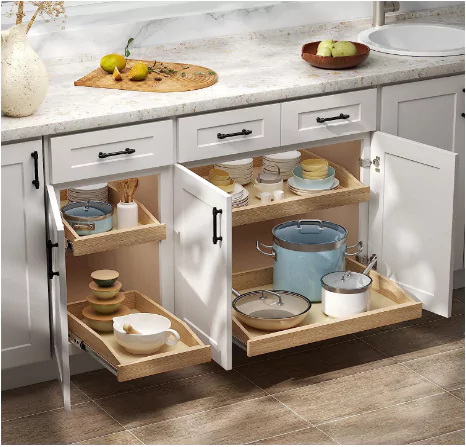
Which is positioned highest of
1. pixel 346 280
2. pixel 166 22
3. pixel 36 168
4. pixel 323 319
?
pixel 166 22

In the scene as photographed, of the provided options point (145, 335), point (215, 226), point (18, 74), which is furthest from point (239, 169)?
point (18, 74)

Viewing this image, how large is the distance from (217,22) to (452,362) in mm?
1617

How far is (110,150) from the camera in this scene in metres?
3.55

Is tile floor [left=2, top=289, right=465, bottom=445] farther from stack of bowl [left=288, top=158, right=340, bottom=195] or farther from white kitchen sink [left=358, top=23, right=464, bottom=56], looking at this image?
white kitchen sink [left=358, top=23, right=464, bottom=56]

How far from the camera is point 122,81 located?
12.5 feet

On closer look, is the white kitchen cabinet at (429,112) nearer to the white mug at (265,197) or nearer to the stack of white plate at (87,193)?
the white mug at (265,197)

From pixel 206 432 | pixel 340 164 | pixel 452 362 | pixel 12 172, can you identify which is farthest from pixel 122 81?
pixel 452 362

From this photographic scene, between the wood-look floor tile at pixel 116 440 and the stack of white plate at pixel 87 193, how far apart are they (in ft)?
2.85

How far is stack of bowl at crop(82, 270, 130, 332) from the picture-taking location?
3.71 meters

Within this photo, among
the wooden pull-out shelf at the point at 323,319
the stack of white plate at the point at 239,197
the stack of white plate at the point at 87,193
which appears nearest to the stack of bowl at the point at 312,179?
the stack of white plate at the point at 239,197

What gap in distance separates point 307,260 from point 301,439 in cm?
69

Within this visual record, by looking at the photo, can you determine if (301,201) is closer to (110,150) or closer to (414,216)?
(414,216)

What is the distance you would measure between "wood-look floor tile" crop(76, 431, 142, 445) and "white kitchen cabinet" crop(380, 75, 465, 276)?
4.63 ft

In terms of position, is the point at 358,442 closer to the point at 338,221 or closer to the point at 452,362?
the point at 452,362
